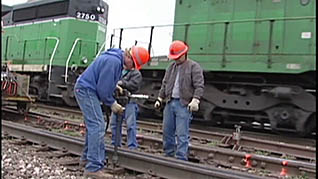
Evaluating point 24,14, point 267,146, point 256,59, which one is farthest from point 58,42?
point 267,146

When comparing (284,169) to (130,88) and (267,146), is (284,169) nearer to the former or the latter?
(267,146)

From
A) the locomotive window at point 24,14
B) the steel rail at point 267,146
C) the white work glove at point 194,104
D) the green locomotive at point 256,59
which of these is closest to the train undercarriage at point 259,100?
the green locomotive at point 256,59

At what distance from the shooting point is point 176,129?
4512 mm

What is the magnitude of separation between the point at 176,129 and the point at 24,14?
1062cm

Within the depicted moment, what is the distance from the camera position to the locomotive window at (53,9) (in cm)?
1216

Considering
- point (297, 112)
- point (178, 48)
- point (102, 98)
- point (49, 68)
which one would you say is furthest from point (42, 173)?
point (49, 68)

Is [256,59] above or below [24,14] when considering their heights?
below

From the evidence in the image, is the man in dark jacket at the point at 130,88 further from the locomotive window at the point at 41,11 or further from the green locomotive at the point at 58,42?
the locomotive window at the point at 41,11

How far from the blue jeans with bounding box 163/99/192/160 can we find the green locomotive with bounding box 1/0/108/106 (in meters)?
6.93

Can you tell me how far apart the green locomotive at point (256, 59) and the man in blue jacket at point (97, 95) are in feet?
14.4

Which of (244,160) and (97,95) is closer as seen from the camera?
(97,95)

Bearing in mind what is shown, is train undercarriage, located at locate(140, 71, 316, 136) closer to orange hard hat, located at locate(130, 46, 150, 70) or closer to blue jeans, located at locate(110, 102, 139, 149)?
blue jeans, located at locate(110, 102, 139, 149)

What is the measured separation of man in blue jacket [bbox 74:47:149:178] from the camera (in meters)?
3.72

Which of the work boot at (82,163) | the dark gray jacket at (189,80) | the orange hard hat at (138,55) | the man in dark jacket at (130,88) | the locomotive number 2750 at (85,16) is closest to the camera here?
the orange hard hat at (138,55)
